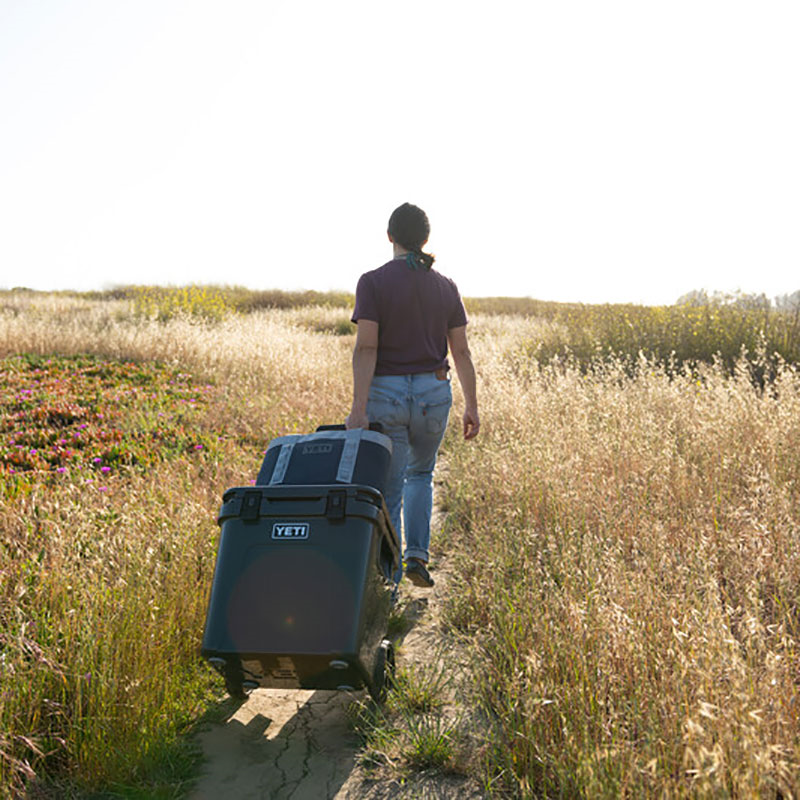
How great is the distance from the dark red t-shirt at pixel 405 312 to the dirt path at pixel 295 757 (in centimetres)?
160

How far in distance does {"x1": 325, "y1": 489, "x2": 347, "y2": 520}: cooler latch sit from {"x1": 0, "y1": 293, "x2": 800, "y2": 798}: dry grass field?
86 centimetres

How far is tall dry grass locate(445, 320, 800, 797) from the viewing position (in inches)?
74.4

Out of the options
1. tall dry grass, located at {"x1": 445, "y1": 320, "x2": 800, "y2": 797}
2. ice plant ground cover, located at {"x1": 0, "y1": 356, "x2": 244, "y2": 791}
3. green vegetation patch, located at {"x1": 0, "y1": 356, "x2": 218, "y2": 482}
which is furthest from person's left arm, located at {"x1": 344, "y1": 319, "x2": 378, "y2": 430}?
green vegetation patch, located at {"x1": 0, "y1": 356, "x2": 218, "y2": 482}

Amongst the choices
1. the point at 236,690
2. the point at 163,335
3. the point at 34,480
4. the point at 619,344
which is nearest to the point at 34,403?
the point at 34,480

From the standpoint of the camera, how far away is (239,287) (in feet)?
107

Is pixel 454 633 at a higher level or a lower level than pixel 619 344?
lower

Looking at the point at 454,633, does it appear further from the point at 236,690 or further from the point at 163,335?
the point at 163,335

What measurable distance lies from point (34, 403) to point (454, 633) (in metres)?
6.99

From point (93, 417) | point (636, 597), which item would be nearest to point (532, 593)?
point (636, 597)

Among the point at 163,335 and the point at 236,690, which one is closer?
the point at 236,690

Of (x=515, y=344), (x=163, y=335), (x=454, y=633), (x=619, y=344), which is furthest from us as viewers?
(x=515, y=344)

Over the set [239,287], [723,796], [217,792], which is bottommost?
[217,792]

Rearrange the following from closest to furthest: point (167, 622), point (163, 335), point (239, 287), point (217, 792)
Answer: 1. point (217, 792)
2. point (167, 622)
3. point (163, 335)
4. point (239, 287)

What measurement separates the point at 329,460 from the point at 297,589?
2.13ft
